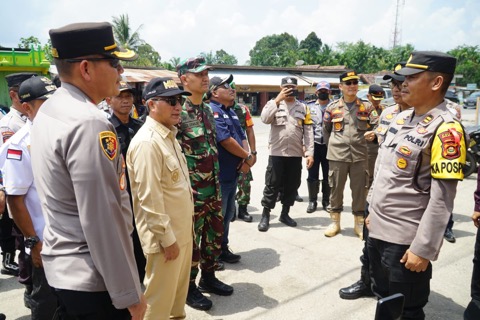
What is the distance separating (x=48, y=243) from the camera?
1.49m

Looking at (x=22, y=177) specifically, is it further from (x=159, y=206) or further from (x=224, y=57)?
(x=224, y=57)

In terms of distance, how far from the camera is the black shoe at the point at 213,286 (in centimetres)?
337

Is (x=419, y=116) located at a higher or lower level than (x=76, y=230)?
higher

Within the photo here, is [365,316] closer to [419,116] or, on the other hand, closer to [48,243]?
[419,116]

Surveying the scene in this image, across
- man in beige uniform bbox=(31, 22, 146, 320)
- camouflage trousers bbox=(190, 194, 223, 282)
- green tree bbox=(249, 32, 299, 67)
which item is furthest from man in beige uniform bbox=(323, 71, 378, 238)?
green tree bbox=(249, 32, 299, 67)

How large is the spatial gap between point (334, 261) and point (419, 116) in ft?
7.40

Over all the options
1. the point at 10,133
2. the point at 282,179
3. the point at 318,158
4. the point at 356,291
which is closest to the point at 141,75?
the point at 318,158

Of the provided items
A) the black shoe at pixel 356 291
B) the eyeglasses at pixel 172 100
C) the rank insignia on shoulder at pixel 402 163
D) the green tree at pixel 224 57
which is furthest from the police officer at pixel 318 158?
the green tree at pixel 224 57

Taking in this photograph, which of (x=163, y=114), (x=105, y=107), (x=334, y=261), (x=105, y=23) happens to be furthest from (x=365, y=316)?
(x=105, y=107)

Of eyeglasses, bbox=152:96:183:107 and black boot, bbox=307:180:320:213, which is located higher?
eyeglasses, bbox=152:96:183:107

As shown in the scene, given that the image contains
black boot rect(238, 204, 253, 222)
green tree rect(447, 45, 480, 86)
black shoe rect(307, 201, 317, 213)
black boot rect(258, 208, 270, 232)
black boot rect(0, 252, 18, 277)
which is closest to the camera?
black boot rect(0, 252, 18, 277)

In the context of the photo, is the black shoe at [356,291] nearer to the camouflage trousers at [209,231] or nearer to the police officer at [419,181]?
the police officer at [419,181]

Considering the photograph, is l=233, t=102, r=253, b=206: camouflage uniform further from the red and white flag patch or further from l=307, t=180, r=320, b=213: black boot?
the red and white flag patch

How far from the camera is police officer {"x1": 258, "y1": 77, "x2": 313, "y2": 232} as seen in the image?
199 inches
